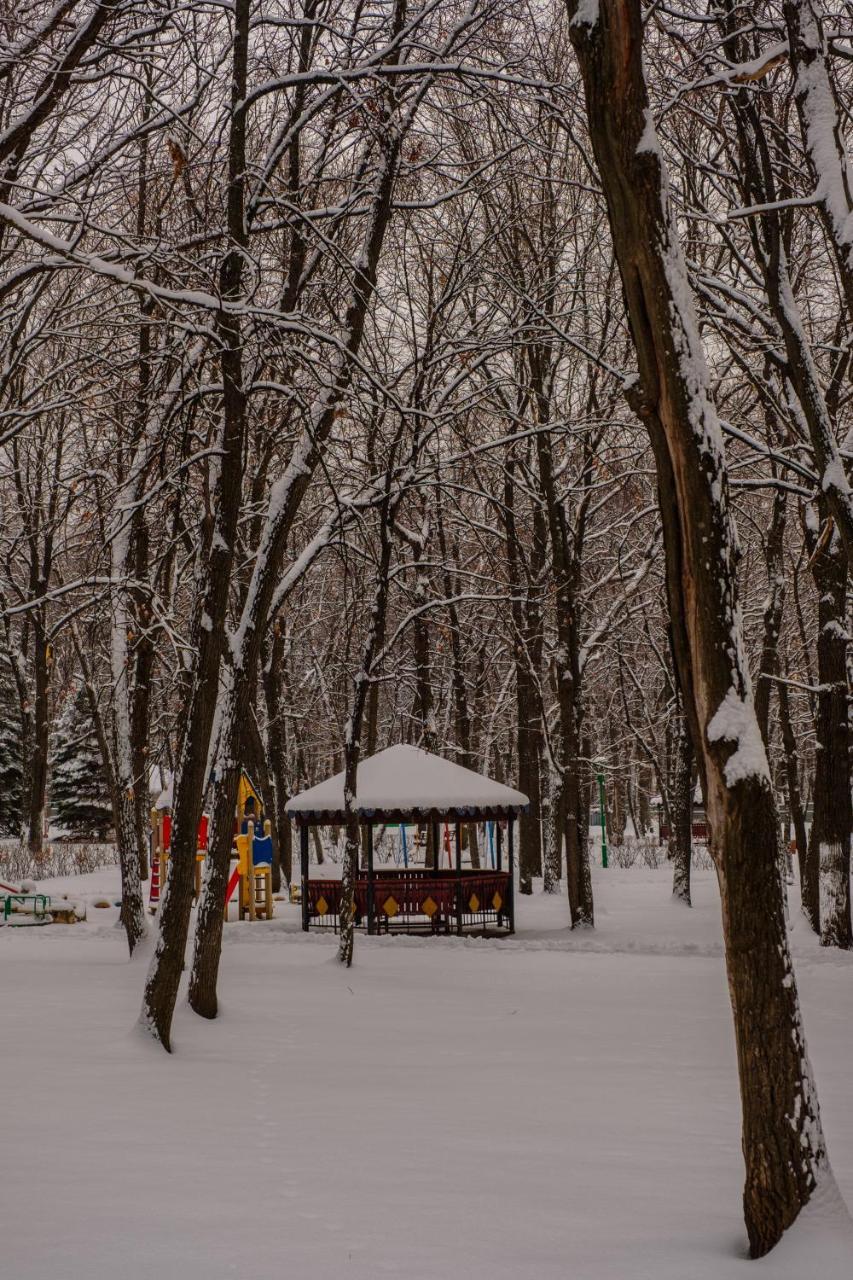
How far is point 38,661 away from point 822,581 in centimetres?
2096

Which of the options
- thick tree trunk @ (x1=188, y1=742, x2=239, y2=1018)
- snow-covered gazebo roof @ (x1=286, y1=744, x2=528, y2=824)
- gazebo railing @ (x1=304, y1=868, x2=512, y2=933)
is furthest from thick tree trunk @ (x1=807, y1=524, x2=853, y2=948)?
thick tree trunk @ (x1=188, y1=742, x2=239, y2=1018)

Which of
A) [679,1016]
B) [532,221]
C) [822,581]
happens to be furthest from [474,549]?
[679,1016]

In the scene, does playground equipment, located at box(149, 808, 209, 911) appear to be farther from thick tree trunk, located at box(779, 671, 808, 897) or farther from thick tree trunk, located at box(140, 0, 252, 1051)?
thick tree trunk, located at box(140, 0, 252, 1051)

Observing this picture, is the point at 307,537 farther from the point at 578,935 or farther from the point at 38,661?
the point at 578,935

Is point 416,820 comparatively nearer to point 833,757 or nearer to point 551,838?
point 551,838

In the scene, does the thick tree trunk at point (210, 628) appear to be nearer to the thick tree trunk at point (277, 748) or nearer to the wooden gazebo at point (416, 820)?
the wooden gazebo at point (416, 820)

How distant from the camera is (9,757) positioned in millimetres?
43750

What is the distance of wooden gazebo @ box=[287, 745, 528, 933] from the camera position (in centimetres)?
1992

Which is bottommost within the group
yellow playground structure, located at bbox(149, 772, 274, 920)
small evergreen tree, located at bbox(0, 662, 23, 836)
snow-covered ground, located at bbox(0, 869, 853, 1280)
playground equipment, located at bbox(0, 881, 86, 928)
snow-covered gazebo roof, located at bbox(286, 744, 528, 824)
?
snow-covered ground, located at bbox(0, 869, 853, 1280)

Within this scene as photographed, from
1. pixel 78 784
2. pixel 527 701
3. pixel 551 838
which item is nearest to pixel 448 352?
pixel 527 701

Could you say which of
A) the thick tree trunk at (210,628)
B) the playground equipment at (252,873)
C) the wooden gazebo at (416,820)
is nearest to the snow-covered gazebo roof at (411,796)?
the wooden gazebo at (416,820)

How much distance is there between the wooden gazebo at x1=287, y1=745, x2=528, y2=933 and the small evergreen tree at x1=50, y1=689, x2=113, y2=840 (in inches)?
1098

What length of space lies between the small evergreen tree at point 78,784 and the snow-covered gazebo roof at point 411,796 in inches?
1099

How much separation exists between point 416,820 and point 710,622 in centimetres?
1546
